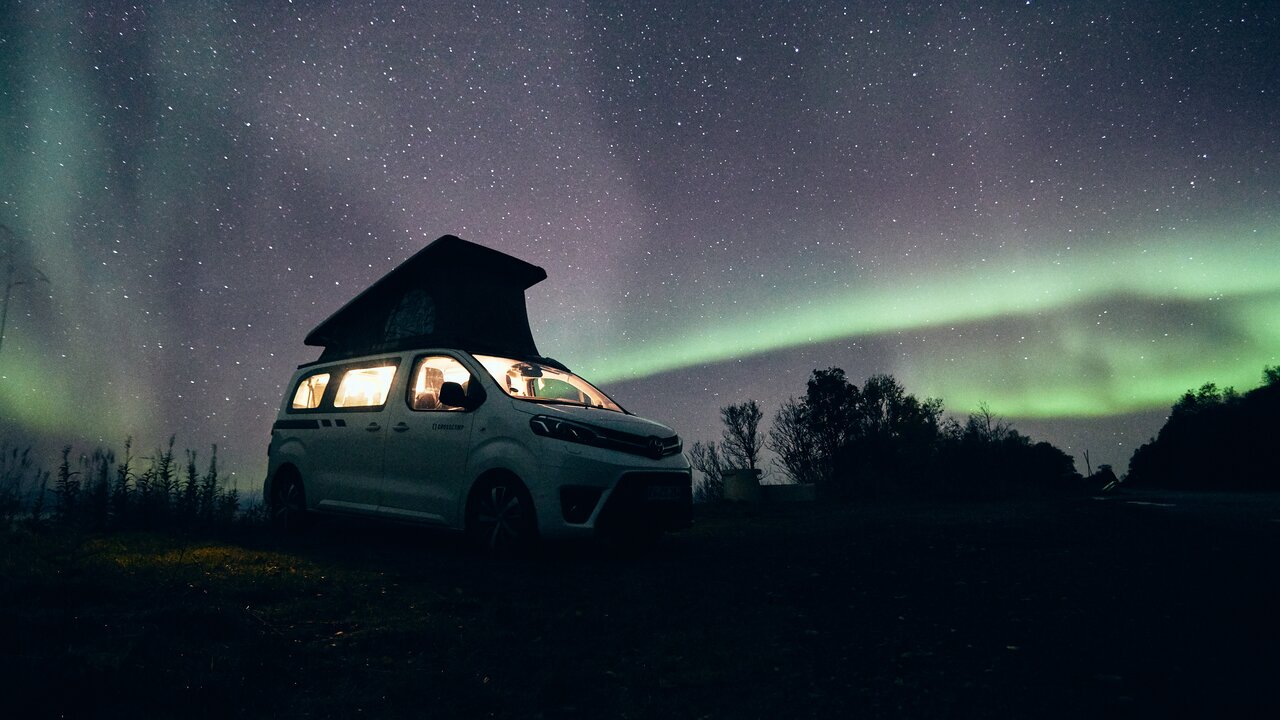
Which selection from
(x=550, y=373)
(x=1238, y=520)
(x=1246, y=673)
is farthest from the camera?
(x=1238, y=520)

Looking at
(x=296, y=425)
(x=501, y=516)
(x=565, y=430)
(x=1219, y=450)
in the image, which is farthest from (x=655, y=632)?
(x=1219, y=450)

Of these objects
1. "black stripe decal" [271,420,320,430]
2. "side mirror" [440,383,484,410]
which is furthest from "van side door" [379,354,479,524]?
"black stripe decal" [271,420,320,430]

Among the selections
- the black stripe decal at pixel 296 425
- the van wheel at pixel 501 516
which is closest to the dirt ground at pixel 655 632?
the van wheel at pixel 501 516

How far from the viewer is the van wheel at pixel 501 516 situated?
540cm

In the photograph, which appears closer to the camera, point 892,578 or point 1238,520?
point 892,578

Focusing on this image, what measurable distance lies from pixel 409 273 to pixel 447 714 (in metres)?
11.7

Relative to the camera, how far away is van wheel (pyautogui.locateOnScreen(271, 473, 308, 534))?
732 cm

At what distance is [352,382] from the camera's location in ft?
23.9

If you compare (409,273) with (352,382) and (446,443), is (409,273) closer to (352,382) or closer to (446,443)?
(352,382)

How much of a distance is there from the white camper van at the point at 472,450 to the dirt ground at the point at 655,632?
51 centimetres

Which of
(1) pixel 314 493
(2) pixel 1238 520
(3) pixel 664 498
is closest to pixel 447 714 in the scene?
(3) pixel 664 498

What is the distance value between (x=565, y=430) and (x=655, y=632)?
2361 mm

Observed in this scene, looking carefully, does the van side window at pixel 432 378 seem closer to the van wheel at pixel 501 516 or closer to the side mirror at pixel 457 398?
the side mirror at pixel 457 398

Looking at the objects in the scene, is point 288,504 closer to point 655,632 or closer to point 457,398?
point 457,398
